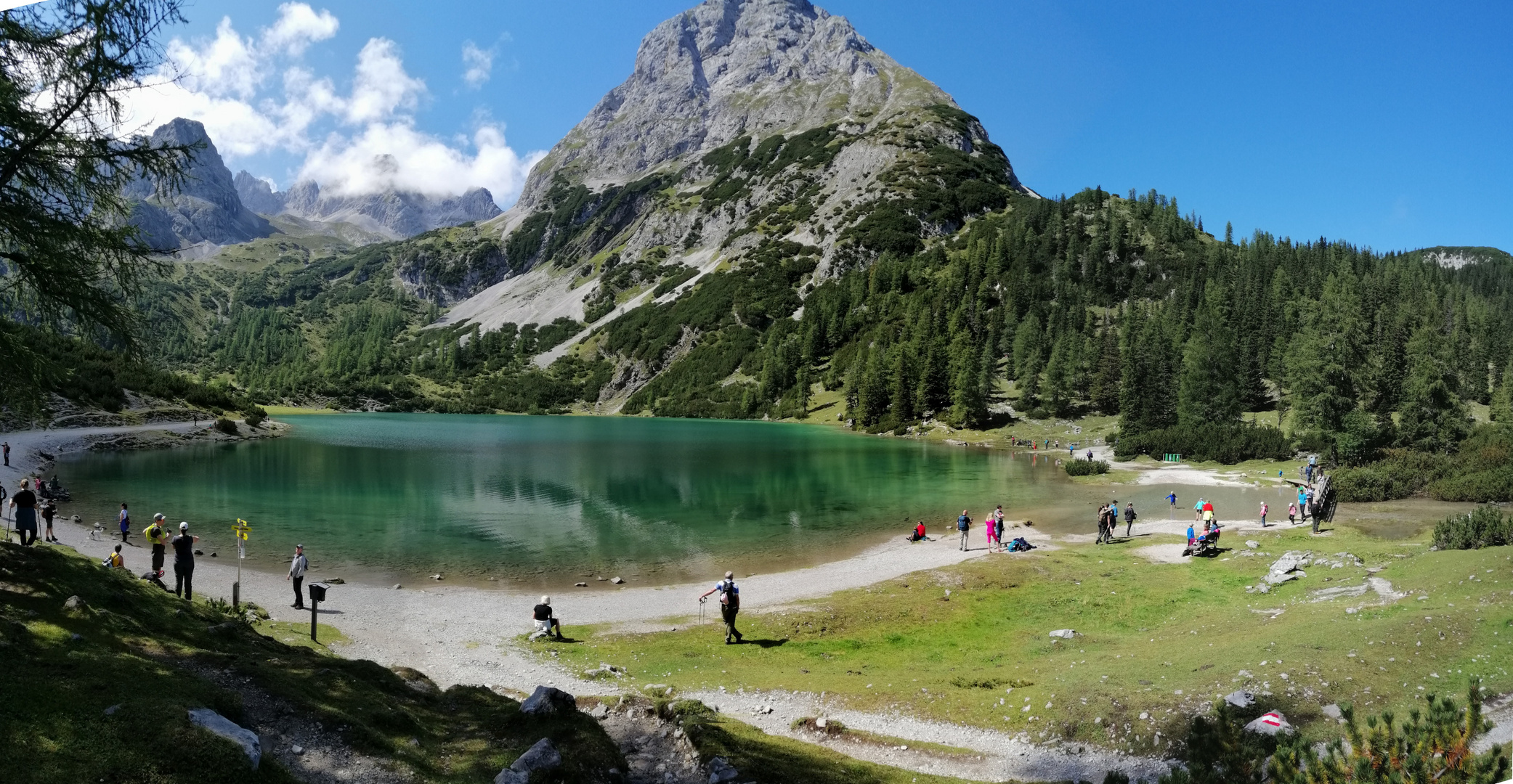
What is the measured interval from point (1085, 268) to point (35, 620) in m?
197

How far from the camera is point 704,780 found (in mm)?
10164

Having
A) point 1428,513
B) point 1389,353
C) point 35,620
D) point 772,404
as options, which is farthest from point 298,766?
point 772,404

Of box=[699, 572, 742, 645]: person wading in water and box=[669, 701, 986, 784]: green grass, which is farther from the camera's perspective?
box=[699, 572, 742, 645]: person wading in water

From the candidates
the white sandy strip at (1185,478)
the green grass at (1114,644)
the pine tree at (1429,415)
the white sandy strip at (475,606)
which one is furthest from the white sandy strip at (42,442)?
the pine tree at (1429,415)

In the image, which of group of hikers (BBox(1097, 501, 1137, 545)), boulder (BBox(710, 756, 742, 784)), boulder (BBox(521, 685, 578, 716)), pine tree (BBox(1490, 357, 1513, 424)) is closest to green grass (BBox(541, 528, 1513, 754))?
group of hikers (BBox(1097, 501, 1137, 545))

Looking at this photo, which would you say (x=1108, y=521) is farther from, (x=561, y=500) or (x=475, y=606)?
(x=561, y=500)

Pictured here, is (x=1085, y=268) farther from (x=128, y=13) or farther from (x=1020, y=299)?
(x=128, y=13)

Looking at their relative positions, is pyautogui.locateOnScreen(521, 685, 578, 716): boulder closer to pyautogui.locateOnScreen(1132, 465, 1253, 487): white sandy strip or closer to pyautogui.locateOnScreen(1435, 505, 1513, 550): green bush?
pyautogui.locateOnScreen(1435, 505, 1513, 550): green bush

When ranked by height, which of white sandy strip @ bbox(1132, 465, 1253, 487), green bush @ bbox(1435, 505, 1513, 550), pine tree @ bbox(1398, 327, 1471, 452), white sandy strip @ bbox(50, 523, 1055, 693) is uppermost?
pine tree @ bbox(1398, 327, 1471, 452)

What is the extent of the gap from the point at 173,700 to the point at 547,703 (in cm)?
446

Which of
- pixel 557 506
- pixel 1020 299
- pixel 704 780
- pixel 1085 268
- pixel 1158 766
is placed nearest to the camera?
pixel 704 780

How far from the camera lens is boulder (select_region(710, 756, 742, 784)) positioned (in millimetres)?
9992

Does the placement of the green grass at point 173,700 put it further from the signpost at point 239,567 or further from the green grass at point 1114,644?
the signpost at point 239,567

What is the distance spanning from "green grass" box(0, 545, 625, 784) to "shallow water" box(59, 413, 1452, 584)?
1880cm
